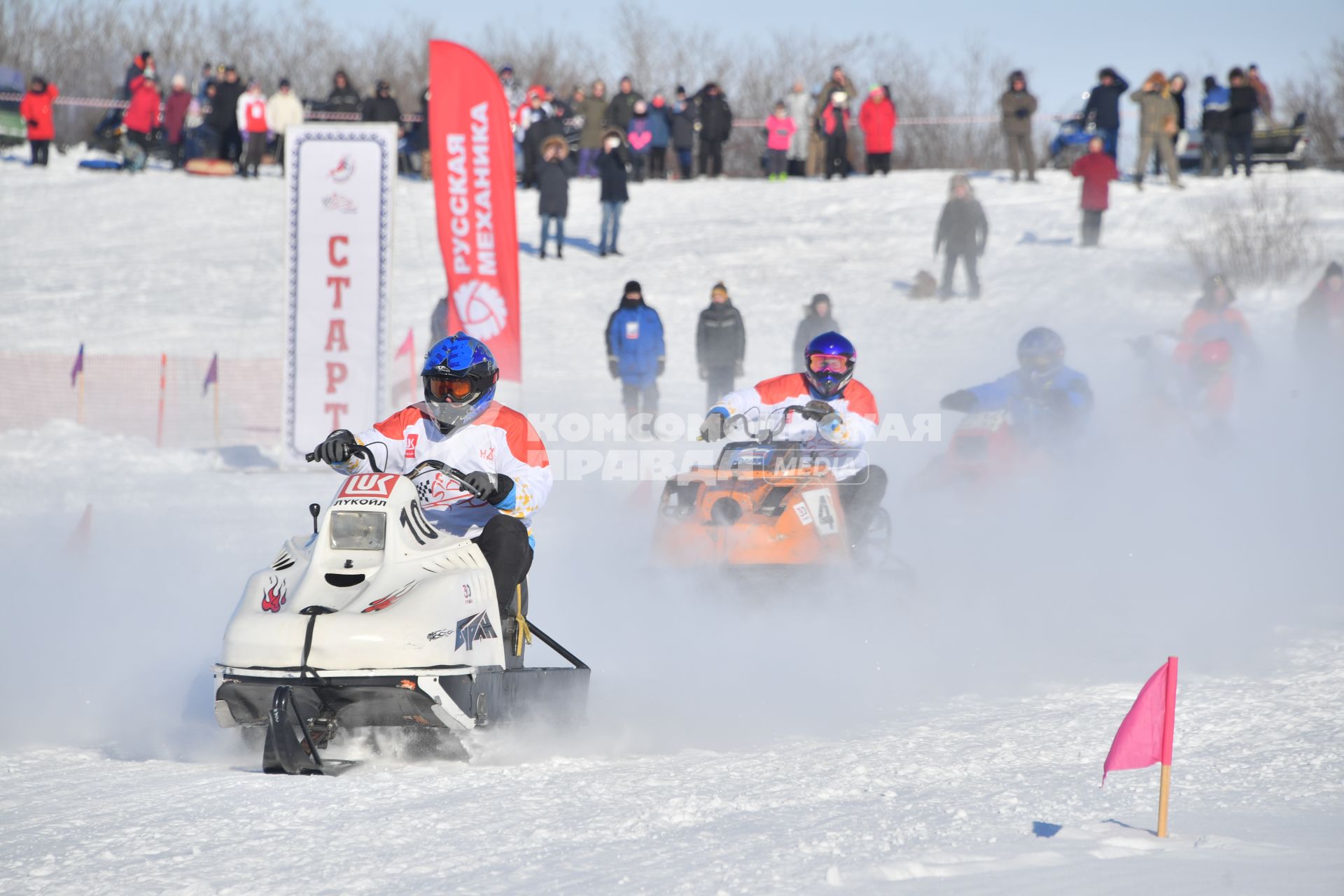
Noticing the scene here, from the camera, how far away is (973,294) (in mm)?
22953

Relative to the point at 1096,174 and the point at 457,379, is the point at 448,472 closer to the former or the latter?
the point at 457,379

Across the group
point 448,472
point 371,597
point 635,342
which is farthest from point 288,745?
point 635,342

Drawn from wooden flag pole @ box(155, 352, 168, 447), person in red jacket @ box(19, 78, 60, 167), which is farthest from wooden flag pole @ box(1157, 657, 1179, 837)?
person in red jacket @ box(19, 78, 60, 167)

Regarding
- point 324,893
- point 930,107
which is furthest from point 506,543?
point 930,107

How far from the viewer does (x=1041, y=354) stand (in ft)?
40.8

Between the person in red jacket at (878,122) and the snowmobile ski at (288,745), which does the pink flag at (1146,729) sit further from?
the person in red jacket at (878,122)

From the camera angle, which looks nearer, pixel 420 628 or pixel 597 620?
pixel 420 628

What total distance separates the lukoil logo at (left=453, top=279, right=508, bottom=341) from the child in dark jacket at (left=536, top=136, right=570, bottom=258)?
8616 mm

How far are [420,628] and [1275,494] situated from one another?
9.40 metres

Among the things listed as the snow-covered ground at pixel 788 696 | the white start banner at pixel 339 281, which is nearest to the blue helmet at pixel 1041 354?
the snow-covered ground at pixel 788 696

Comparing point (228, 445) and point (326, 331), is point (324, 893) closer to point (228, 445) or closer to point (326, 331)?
point (326, 331)

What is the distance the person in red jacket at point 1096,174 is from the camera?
74.9ft

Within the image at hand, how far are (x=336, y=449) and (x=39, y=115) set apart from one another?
26274mm

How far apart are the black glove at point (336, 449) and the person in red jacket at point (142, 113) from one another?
24360mm
